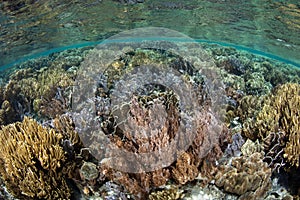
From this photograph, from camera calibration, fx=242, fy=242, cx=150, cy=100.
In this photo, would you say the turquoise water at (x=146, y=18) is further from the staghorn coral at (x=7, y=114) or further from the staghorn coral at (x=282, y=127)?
the staghorn coral at (x=282, y=127)

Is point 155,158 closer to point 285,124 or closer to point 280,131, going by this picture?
point 280,131

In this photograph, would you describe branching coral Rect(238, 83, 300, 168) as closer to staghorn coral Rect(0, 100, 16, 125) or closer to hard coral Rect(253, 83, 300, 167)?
hard coral Rect(253, 83, 300, 167)

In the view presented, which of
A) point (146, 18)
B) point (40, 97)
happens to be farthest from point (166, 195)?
point (146, 18)

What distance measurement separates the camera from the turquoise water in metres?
12.5

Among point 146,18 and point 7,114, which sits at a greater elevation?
point 146,18

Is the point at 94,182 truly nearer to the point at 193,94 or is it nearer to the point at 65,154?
the point at 65,154

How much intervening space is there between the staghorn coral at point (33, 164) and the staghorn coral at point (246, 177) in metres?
2.51

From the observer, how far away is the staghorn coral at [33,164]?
11.8 feet

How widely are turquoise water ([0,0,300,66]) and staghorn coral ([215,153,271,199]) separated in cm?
1059

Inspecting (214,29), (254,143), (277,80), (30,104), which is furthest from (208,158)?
(214,29)

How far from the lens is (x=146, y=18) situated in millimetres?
17891

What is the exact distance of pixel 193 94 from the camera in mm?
6344

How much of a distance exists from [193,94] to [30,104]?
4999 millimetres

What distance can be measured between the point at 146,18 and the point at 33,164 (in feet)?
52.3
